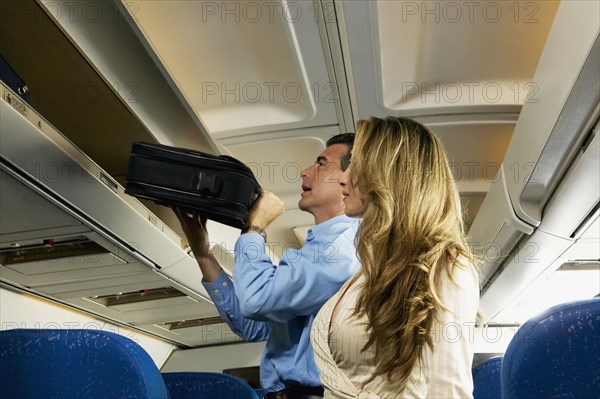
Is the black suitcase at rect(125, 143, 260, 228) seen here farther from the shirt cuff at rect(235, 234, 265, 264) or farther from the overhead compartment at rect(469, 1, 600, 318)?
the overhead compartment at rect(469, 1, 600, 318)

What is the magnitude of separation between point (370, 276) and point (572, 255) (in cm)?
331

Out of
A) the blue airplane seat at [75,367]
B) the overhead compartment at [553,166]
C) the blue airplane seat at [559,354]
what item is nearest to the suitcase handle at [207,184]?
the blue airplane seat at [75,367]

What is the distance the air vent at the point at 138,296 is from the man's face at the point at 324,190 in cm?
212

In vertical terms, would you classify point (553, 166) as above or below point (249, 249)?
above

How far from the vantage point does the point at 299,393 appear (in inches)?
90.4

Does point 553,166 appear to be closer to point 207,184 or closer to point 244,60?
point 244,60

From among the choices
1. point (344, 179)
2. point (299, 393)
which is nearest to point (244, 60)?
point (344, 179)

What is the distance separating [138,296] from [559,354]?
3397 millimetres

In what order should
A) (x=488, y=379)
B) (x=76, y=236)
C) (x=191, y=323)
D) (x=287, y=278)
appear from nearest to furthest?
(x=287, y=278)
(x=76, y=236)
(x=488, y=379)
(x=191, y=323)

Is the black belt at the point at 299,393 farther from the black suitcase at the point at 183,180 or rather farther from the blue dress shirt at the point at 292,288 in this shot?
the black suitcase at the point at 183,180

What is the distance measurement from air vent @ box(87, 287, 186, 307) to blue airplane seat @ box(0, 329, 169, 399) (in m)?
2.86

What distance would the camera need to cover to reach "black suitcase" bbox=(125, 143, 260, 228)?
237 centimetres

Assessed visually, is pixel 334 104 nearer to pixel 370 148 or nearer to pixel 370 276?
pixel 370 148

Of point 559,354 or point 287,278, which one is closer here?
point 559,354
